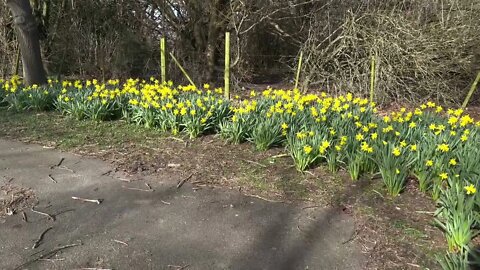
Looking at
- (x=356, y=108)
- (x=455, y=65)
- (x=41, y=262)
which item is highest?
(x=455, y=65)

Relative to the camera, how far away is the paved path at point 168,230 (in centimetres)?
260

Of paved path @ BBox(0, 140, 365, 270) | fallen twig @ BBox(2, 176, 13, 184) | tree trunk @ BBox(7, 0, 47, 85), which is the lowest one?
paved path @ BBox(0, 140, 365, 270)

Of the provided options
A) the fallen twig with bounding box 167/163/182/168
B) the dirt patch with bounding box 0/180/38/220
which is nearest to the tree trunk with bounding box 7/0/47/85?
the dirt patch with bounding box 0/180/38/220

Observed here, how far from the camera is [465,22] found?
838 cm

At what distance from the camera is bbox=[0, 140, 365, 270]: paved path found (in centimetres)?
260

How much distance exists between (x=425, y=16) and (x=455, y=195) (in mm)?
6955

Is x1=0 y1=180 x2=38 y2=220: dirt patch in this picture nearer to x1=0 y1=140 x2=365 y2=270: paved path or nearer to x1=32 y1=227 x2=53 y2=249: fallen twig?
x1=0 y1=140 x2=365 y2=270: paved path

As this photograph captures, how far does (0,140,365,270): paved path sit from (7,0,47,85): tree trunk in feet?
15.5

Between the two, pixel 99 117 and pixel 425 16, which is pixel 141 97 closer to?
pixel 99 117

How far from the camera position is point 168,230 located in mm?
2975

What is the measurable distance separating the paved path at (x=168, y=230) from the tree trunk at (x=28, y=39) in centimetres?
472

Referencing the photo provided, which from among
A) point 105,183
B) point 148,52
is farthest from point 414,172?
point 148,52

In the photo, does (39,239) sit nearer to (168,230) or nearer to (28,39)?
(168,230)

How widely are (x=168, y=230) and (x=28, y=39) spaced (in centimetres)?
653
